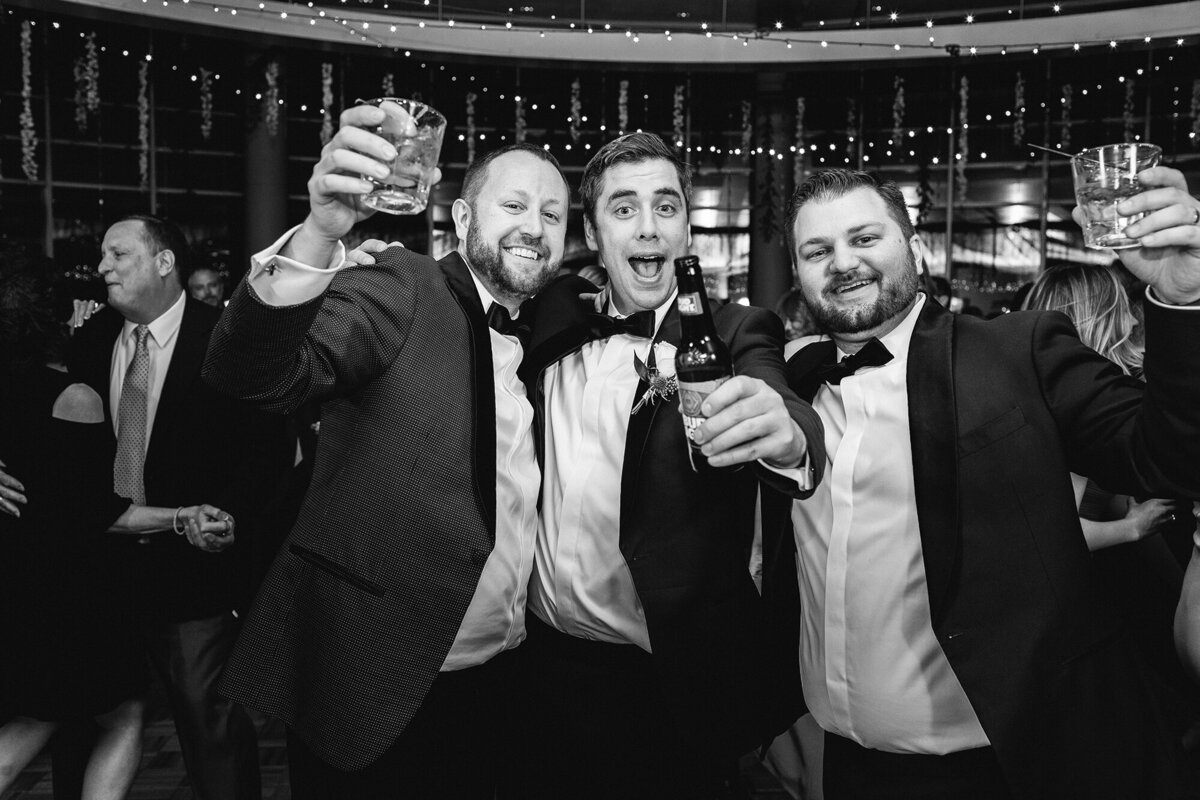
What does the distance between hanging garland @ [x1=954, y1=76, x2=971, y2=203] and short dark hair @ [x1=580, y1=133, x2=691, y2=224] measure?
11.1 meters

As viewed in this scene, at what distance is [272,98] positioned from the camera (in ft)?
35.9

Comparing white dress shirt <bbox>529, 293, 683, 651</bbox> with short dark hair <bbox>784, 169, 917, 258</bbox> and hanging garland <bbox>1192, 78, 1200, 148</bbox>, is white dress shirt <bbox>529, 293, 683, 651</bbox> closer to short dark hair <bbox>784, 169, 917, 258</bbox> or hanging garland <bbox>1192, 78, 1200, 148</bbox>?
short dark hair <bbox>784, 169, 917, 258</bbox>

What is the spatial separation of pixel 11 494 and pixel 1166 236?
2.91 metres

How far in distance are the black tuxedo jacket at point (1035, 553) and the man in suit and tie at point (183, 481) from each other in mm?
2290

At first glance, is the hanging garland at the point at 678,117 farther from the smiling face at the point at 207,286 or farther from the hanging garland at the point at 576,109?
the smiling face at the point at 207,286

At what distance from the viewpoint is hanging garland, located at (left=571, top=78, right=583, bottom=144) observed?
1206 centimetres

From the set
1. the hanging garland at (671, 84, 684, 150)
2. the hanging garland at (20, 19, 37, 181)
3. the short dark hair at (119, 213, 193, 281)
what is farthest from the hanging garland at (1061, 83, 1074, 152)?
the hanging garland at (20, 19, 37, 181)

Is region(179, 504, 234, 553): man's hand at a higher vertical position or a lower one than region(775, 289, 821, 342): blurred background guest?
lower

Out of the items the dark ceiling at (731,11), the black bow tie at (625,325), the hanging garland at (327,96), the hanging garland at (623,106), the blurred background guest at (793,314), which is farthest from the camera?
the hanging garland at (623,106)

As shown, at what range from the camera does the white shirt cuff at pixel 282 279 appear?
4.91ft

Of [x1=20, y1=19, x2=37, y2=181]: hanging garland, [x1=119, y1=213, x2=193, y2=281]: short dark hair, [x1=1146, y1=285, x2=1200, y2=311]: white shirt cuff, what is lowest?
[x1=1146, y1=285, x2=1200, y2=311]: white shirt cuff

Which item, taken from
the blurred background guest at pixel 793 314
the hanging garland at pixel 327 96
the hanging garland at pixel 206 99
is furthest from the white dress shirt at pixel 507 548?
the hanging garland at pixel 206 99

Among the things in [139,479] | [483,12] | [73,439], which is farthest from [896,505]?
[483,12]

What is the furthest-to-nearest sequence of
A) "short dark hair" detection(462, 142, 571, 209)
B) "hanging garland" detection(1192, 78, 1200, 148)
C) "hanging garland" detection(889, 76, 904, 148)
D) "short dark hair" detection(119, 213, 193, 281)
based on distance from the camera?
"hanging garland" detection(889, 76, 904, 148), "hanging garland" detection(1192, 78, 1200, 148), "short dark hair" detection(119, 213, 193, 281), "short dark hair" detection(462, 142, 571, 209)
